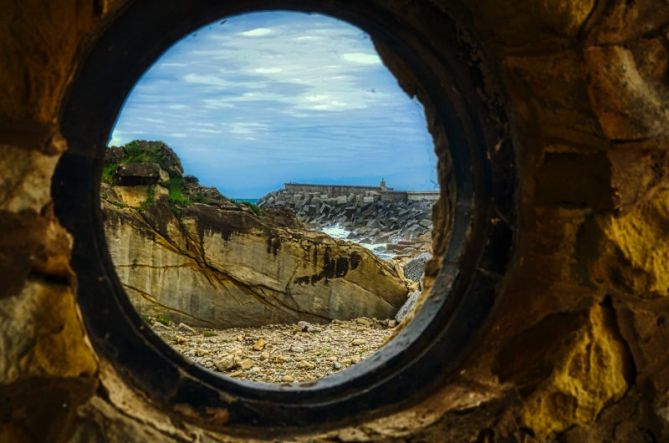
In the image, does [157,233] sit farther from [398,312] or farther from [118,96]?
[118,96]


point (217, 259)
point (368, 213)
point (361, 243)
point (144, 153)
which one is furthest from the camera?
point (368, 213)

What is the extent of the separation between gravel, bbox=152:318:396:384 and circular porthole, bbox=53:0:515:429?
2063mm

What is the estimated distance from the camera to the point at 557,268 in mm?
1413

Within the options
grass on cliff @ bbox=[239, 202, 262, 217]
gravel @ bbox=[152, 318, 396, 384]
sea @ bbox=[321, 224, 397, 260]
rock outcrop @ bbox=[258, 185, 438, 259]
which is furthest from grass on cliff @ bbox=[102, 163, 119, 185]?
rock outcrop @ bbox=[258, 185, 438, 259]

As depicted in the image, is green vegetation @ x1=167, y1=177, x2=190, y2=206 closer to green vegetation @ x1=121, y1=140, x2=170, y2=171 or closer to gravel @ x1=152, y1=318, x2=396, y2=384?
green vegetation @ x1=121, y1=140, x2=170, y2=171

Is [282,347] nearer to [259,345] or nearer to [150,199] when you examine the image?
[259,345]

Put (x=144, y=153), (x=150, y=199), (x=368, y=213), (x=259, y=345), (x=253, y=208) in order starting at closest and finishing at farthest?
1. (x=259, y=345)
2. (x=150, y=199)
3. (x=144, y=153)
4. (x=253, y=208)
5. (x=368, y=213)

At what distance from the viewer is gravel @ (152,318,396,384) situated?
445cm

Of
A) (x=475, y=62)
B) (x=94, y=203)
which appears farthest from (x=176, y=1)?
(x=475, y=62)

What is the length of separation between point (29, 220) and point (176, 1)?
1.65 feet

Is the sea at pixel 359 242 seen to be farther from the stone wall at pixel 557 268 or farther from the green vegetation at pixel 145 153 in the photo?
the stone wall at pixel 557 268

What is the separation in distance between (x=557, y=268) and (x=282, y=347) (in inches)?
178

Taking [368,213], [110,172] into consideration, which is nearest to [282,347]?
[110,172]

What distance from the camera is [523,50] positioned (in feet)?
4.42
